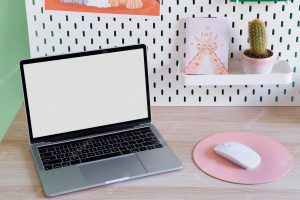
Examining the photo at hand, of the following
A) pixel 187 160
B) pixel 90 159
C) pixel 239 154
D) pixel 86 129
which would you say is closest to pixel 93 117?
pixel 86 129

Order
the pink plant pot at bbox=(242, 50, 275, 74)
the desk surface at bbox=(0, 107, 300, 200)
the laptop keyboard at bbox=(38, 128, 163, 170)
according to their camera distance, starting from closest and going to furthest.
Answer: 1. the desk surface at bbox=(0, 107, 300, 200)
2. the laptop keyboard at bbox=(38, 128, 163, 170)
3. the pink plant pot at bbox=(242, 50, 275, 74)

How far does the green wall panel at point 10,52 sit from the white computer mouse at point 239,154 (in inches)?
23.4

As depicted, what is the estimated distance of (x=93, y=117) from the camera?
1302mm

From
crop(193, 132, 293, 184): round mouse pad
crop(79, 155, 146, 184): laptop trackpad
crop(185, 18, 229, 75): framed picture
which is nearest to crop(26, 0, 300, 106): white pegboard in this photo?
crop(185, 18, 229, 75): framed picture

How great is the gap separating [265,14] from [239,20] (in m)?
0.07

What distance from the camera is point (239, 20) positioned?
53.9 inches

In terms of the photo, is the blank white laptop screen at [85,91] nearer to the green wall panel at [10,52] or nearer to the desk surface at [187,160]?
the desk surface at [187,160]

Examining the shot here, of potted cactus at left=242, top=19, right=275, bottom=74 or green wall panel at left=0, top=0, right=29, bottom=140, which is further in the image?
green wall panel at left=0, top=0, right=29, bottom=140

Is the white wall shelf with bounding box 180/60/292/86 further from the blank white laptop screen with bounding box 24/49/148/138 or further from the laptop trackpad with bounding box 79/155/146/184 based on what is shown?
the laptop trackpad with bounding box 79/155/146/184

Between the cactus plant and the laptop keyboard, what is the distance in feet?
1.10

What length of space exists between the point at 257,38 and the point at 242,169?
1.12ft

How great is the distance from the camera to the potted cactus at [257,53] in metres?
1.30

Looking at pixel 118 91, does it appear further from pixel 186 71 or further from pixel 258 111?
pixel 258 111

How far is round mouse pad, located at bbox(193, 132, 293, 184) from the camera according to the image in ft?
3.77
